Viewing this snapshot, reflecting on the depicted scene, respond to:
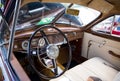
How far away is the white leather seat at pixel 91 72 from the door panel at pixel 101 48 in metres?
A: 0.13

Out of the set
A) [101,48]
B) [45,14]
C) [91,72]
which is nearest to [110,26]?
[101,48]

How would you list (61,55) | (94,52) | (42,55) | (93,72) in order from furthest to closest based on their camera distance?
(61,55)
(94,52)
(93,72)
(42,55)

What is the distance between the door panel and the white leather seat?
135mm

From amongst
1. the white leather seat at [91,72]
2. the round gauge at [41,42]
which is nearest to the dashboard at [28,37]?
the round gauge at [41,42]

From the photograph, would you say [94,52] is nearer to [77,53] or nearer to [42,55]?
[77,53]

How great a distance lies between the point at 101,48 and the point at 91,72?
23.2 inches

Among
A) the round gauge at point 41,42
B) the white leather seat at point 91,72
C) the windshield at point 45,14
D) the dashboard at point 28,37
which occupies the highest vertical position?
the windshield at point 45,14

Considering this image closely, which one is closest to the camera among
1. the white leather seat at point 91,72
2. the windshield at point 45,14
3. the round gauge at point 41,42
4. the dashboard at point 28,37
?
the round gauge at point 41,42

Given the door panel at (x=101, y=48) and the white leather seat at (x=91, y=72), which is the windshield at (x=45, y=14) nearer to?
the door panel at (x=101, y=48)

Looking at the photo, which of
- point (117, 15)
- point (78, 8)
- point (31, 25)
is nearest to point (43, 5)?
point (31, 25)

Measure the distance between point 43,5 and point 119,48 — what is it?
4.21 feet

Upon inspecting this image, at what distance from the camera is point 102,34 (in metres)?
2.66

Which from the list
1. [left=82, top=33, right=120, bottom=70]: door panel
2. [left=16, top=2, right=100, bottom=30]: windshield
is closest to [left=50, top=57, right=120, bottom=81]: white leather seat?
[left=82, top=33, right=120, bottom=70]: door panel

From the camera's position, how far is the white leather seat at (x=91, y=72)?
212cm
